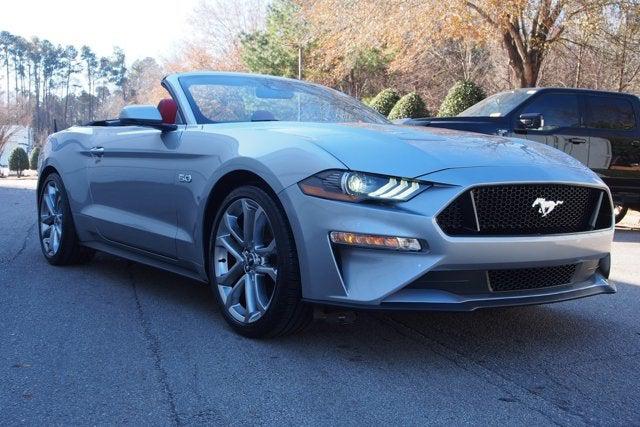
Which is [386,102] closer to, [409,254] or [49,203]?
[49,203]

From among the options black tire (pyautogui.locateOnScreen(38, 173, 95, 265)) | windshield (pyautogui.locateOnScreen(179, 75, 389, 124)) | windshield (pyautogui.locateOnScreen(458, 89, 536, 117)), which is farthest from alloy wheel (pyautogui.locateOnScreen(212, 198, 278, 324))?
windshield (pyautogui.locateOnScreen(458, 89, 536, 117))

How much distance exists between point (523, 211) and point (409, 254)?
659 mm

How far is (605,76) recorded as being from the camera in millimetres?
27625

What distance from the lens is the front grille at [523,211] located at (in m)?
3.34

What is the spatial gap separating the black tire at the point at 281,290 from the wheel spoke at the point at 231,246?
0.25 metres

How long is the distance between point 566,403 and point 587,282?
0.95 metres

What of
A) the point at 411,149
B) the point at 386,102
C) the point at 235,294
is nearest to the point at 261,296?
the point at 235,294

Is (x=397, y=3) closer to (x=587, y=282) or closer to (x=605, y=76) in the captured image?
(x=605, y=76)

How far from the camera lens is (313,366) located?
11.6 feet

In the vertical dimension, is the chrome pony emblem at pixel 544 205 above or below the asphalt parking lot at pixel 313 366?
above

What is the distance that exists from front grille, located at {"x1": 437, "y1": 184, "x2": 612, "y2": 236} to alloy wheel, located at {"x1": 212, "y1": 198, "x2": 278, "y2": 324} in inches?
38.8

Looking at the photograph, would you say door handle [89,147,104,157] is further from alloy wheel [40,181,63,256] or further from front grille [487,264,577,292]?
front grille [487,264,577,292]

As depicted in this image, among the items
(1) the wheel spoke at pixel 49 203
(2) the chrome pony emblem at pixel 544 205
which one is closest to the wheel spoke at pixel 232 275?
(2) the chrome pony emblem at pixel 544 205

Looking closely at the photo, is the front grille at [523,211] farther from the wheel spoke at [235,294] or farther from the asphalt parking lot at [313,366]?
the wheel spoke at [235,294]
